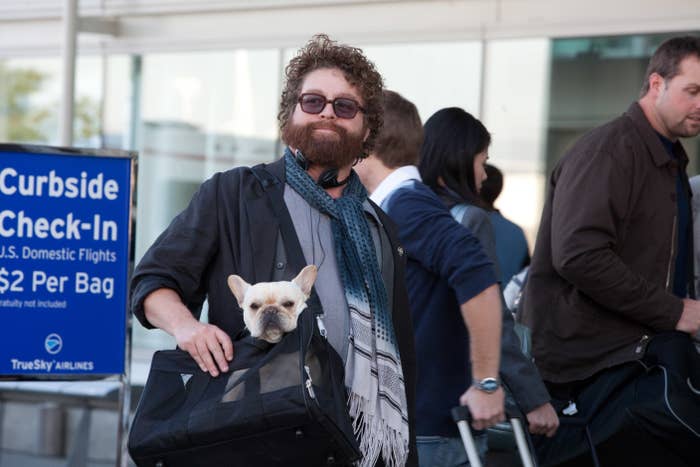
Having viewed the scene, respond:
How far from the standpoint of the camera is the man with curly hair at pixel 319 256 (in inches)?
109

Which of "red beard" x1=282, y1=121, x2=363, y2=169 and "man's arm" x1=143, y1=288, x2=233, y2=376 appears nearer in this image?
"man's arm" x1=143, y1=288, x2=233, y2=376

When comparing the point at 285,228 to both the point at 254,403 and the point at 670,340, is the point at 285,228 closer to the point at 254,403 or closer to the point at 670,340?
the point at 254,403

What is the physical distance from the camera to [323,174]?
9.80ft

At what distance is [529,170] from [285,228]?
6.19 m

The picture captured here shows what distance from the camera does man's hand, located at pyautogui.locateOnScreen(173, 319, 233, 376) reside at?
2613 millimetres

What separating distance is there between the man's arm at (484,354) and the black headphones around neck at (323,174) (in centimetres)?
67

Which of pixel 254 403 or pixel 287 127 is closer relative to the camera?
pixel 254 403

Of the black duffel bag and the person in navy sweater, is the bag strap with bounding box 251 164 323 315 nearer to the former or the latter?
the black duffel bag

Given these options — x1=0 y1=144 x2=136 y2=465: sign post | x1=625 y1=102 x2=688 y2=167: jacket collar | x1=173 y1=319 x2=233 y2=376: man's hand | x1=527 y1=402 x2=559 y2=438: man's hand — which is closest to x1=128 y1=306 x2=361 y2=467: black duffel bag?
x1=173 y1=319 x2=233 y2=376: man's hand

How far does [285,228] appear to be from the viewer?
9.30 ft

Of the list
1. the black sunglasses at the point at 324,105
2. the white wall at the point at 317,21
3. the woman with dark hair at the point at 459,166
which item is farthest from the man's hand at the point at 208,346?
the white wall at the point at 317,21

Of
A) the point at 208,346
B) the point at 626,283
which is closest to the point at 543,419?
the point at 626,283

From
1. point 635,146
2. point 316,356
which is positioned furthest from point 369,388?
point 635,146

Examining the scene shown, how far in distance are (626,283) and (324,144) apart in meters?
1.40
